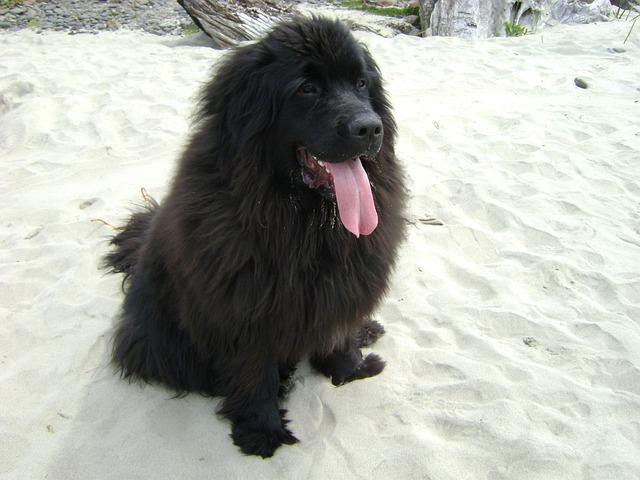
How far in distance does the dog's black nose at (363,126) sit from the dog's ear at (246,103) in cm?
34

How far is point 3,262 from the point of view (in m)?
3.42

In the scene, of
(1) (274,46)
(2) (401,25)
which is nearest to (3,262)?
(1) (274,46)

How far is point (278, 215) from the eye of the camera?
81.7 inches

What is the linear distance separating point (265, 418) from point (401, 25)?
814 cm

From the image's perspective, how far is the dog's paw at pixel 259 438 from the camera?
7.50 feet

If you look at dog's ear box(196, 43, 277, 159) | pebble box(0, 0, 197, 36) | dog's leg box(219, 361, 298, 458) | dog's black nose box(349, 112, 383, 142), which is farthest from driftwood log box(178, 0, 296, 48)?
dog's leg box(219, 361, 298, 458)

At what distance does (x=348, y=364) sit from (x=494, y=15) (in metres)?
7.65

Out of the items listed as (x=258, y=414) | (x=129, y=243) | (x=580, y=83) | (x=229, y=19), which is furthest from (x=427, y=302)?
(x=229, y=19)

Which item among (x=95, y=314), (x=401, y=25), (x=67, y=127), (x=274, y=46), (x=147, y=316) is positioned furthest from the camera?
(x=401, y=25)

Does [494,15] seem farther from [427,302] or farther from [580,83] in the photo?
[427,302]

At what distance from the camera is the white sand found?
2.23m

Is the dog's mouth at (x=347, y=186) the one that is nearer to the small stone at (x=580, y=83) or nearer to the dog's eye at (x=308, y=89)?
the dog's eye at (x=308, y=89)

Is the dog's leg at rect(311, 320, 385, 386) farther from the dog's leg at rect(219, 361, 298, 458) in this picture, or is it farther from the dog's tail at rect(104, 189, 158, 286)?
the dog's tail at rect(104, 189, 158, 286)

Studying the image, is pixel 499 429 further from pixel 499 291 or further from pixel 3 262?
pixel 3 262
